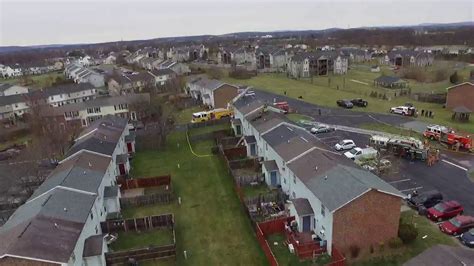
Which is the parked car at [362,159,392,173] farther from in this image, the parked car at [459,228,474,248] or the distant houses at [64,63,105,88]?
the distant houses at [64,63,105,88]

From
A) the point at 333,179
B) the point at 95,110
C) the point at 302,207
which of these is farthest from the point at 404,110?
the point at 95,110

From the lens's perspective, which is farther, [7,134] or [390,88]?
[390,88]

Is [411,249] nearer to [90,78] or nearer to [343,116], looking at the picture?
[343,116]

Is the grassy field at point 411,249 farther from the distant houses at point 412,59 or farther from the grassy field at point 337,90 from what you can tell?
the distant houses at point 412,59

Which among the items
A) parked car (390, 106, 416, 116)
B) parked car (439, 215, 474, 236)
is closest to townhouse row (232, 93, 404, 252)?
parked car (439, 215, 474, 236)

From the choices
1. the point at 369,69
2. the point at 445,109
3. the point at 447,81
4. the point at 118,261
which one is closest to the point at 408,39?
the point at 369,69

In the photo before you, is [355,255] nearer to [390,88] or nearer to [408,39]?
[390,88]

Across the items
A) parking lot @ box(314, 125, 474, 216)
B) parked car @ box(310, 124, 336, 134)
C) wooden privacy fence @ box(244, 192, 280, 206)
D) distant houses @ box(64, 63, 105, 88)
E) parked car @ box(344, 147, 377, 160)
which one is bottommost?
parking lot @ box(314, 125, 474, 216)
